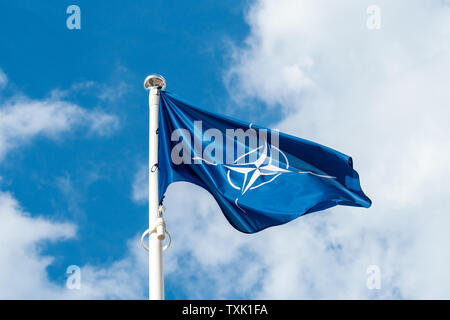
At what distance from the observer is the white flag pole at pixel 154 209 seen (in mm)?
11031

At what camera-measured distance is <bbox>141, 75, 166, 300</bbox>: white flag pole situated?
11.0 metres

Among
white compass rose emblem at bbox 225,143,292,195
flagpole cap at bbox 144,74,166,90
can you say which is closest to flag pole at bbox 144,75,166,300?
flagpole cap at bbox 144,74,166,90

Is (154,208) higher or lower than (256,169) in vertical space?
lower

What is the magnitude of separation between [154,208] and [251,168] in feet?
8.28

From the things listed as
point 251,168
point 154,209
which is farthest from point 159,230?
point 251,168

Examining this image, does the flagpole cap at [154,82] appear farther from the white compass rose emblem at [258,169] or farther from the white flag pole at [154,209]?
the white compass rose emblem at [258,169]

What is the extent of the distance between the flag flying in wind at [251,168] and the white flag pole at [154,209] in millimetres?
209

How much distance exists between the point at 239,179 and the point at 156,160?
1670 mm

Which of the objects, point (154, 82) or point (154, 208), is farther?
point (154, 82)

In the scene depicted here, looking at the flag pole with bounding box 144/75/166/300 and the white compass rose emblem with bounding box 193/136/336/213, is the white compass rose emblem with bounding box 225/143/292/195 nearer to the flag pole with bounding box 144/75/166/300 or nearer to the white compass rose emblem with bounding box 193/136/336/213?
the white compass rose emblem with bounding box 193/136/336/213

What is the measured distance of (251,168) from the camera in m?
13.7

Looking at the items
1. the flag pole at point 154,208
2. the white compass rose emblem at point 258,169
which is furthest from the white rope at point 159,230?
the white compass rose emblem at point 258,169

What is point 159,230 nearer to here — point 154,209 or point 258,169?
point 154,209
